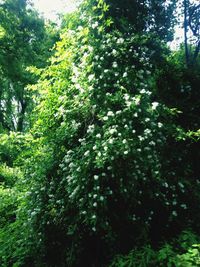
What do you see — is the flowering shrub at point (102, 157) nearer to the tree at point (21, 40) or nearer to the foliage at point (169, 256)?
the foliage at point (169, 256)

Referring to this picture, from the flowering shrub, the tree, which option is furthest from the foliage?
the tree

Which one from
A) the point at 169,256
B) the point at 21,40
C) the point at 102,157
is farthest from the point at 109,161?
the point at 21,40

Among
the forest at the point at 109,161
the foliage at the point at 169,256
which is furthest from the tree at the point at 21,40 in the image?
the foliage at the point at 169,256

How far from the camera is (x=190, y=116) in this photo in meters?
7.38

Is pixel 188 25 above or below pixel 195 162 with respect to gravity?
above

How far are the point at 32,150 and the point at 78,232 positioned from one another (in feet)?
7.67

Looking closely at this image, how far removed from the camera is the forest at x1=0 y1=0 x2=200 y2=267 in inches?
197

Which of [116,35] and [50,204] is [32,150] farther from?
[116,35]

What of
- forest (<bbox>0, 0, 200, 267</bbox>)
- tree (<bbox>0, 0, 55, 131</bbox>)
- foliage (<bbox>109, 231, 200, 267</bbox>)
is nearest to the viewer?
foliage (<bbox>109, 231, 200, 267</bbox>)

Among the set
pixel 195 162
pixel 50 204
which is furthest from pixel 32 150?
pixel 195 162

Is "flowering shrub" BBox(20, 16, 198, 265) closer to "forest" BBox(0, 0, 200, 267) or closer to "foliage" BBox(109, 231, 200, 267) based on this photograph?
"forest" BBox(0, 0, 200, 267)

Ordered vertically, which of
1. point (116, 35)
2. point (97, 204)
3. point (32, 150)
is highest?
point (116, 35)

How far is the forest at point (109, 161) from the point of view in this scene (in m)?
4.99

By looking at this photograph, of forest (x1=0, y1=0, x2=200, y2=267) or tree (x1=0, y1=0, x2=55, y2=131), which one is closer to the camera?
forest (x1=0, y1=0, x2=200, y2=267)
